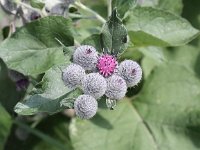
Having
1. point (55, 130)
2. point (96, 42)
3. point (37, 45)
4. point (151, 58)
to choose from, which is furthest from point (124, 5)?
point (55, 130)

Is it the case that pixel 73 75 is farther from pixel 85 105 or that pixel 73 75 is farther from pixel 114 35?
pixel 114 35

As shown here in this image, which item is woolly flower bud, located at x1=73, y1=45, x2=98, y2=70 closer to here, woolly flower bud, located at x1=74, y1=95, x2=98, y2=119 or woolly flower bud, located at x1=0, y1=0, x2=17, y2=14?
woolly flower bud, located at x1=74, y1=95, x2=98, y2=119

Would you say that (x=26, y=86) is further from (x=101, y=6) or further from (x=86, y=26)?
(x=101, y=6)

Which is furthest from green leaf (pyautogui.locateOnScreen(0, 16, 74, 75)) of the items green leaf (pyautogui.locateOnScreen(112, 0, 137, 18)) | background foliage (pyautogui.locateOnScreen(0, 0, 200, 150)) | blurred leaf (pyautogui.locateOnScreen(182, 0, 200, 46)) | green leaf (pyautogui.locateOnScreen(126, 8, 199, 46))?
blurred leaf (pyautogui.locateOnScreen(182, 0, 200, 46))

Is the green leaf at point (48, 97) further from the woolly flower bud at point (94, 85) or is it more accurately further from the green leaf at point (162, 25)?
the green leaf at point (162, 25)

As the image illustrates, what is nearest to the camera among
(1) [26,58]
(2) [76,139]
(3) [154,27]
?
(1) [26,58]

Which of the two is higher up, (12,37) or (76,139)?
(12,37)

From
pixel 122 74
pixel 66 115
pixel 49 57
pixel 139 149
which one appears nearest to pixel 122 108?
pixel 139 149
